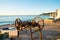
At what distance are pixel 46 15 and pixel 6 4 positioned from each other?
82cm

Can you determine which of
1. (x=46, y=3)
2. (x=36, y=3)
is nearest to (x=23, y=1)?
(x=36, y=3)

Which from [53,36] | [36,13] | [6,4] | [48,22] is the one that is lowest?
[53,36]

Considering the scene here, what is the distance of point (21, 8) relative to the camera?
2.88 m

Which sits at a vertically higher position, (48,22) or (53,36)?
(48,22)

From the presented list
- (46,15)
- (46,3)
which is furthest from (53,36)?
(46,3)

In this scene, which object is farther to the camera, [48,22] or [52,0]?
[48,22]

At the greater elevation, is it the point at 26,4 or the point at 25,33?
the point at 26,4

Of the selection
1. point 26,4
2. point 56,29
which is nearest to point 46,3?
point 26,4

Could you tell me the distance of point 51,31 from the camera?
3.18 m

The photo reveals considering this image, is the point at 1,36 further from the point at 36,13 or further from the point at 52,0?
the point at 52,0

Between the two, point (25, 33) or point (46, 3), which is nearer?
point (46, 3)

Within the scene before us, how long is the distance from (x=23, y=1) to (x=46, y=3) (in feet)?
1.49

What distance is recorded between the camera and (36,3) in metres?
2.89

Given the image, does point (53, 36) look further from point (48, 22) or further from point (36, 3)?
point (36, 3)
